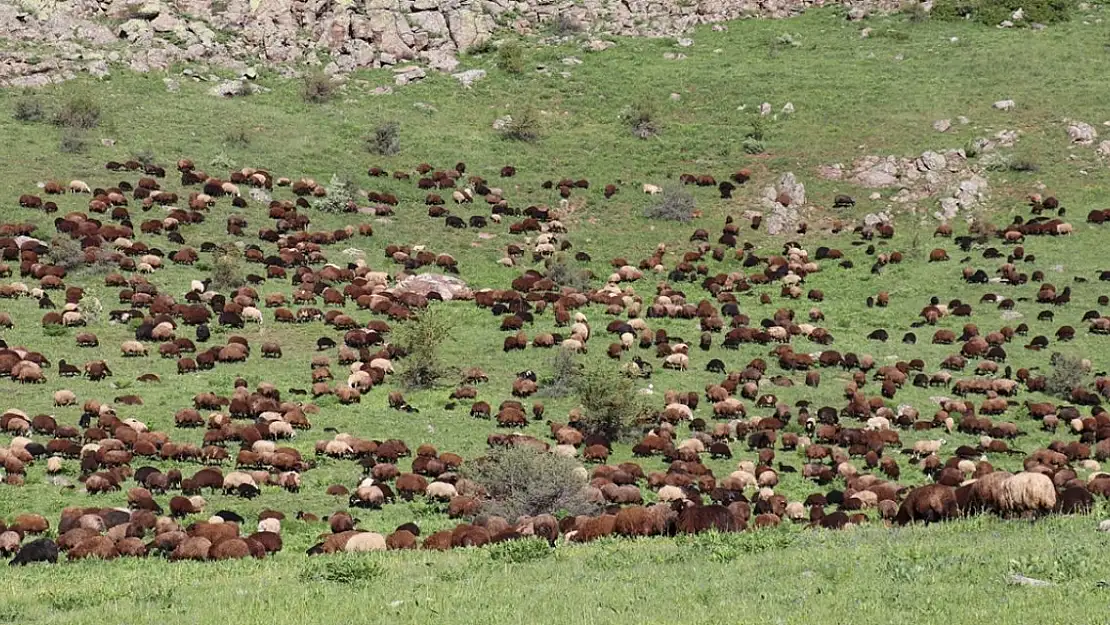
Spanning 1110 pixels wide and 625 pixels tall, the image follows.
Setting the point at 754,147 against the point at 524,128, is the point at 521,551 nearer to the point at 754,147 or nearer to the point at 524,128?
the point at 754,147

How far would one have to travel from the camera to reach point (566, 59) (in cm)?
6544

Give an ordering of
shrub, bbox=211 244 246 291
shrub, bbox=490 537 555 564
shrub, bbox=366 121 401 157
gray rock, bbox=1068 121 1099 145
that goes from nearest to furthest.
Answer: shrub, bbox=490 537 555 564, shrub, bbox=211 244 246 291, gray rock, bbox=1068 121 1099 145, shrub, bbox=366 121 401 157

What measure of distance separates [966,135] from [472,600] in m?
47.3

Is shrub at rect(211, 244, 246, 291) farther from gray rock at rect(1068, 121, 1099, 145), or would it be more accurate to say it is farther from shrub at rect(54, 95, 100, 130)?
gray rock at rect(1068, 121, 1099, 145)

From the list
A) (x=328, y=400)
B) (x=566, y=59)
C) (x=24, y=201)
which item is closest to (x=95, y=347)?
(x=328, y=400)

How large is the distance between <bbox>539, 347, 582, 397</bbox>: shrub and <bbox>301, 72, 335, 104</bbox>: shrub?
1250 inches

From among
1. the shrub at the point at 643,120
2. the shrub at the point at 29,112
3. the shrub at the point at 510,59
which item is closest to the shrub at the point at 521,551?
the shrub at the point at 643,120

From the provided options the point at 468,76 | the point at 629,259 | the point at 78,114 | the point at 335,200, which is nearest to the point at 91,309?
the point at 335,200

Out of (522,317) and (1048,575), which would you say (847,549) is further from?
(522,317)

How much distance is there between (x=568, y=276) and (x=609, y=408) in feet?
47.1

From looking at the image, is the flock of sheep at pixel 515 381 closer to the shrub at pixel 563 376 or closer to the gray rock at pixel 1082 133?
the shrub at pixel 563 376

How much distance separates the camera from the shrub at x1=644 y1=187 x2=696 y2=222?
48.8 m

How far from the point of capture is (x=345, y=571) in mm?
13609

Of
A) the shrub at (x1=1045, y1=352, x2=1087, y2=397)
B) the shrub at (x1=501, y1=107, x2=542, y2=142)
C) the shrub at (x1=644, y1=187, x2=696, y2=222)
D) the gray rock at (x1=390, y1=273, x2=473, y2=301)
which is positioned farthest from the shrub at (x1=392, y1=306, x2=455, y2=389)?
the shrub at (x1=501, y1=107, x2=542, y2=142)
